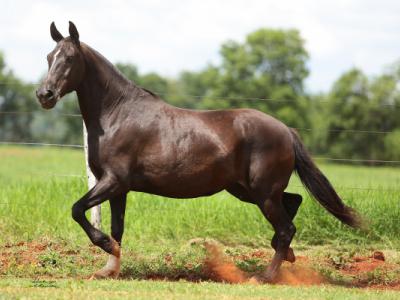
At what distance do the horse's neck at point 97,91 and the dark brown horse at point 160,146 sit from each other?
0.01 metres

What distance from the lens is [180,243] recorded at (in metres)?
10.8

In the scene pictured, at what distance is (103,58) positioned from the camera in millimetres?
8352

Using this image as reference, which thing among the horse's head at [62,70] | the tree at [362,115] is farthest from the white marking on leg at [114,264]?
the tree at [362,115]

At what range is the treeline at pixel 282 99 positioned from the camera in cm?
4756

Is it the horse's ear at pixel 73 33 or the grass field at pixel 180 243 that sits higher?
the horse's ear at pixel 73 33

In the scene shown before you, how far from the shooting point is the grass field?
7.48 m

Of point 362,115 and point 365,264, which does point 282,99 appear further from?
point 365,264

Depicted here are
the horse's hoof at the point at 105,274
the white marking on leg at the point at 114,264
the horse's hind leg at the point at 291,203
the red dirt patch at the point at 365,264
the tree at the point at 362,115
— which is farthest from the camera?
the tree at the point at 362,115

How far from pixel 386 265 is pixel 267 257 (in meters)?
1.47

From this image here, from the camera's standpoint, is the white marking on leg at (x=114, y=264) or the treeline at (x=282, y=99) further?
the treeline at (x=282, y=99)

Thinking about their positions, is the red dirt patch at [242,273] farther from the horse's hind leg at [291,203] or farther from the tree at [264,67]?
the tree at [264,67]

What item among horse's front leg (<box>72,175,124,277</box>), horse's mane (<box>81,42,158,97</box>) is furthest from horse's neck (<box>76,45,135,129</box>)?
horse's front leg (<box>72,175,124,277</box>)

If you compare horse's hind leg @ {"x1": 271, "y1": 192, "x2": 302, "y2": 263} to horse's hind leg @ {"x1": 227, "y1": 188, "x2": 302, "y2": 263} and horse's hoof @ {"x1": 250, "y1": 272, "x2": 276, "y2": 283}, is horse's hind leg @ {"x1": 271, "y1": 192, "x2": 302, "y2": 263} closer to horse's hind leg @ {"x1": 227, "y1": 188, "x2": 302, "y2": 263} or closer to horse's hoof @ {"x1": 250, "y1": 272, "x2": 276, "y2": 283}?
horse's hind leg @ {"x1": 227, "y1": 188, "x2": 302, "y2": 263}

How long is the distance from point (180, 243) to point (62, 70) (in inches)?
148
